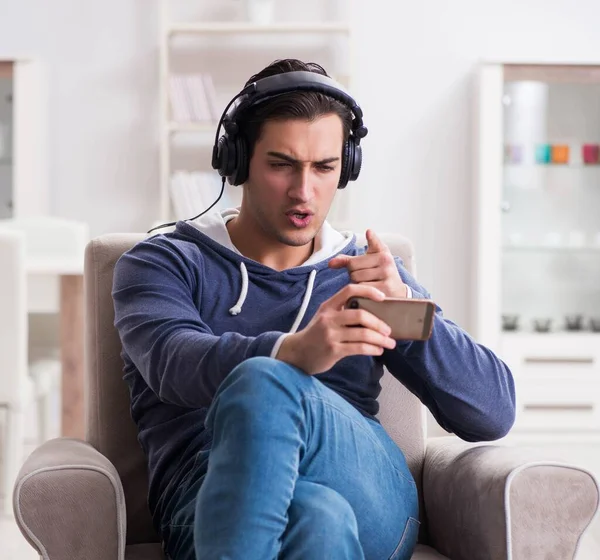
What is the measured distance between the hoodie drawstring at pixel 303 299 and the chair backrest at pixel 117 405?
0.21 meters

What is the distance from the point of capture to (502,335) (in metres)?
3.95

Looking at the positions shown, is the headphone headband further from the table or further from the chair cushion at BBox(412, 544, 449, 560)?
the table

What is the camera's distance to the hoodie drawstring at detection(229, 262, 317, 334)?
149cm

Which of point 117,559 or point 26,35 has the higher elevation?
point 26,35

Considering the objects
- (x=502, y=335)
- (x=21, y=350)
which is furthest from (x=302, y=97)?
(x=502, y=335)

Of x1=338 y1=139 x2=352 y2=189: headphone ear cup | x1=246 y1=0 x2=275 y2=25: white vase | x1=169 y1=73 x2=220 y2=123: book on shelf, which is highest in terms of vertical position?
x1=246 y1=0 x2=275 y2=25: white vase

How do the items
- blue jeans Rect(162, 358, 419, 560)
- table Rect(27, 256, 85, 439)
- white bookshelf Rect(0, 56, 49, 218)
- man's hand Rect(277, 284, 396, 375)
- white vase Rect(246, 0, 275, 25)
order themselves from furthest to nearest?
white vase Rect(246, 0, 275, 25) < white bookshelf Rect(0, 56, 49, 218) < table Rect(27, 256, 85, 439) < man's hand Rect(277, 284, 396, 375) < blue jeans Rect(162, 358, 419, 560)

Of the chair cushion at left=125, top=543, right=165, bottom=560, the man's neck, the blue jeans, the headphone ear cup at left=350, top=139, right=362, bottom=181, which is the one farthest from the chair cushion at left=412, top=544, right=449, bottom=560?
the headphone ear cup at left=350, top=139, right=362, bottom=181

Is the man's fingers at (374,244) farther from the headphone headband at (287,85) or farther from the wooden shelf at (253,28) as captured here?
the wooden shelf at (253,28)

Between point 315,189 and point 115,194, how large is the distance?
8.98 feet

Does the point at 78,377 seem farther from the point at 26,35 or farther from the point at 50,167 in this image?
the point at 26,35

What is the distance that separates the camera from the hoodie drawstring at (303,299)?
58.6 inches

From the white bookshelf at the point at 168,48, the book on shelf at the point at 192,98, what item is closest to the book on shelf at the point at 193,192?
the white bookshelf at the point at 168,48

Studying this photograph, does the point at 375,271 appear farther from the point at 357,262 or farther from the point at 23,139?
the point at 23,139
